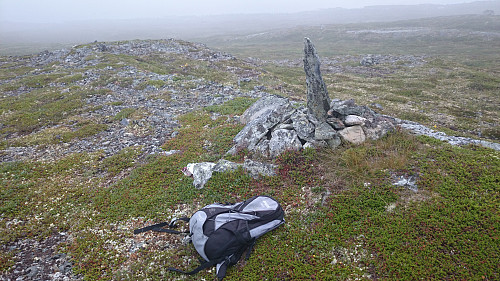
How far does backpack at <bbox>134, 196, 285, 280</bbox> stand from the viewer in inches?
304

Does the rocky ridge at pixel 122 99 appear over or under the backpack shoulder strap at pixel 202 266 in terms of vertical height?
over

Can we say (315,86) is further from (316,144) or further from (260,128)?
(260,128)

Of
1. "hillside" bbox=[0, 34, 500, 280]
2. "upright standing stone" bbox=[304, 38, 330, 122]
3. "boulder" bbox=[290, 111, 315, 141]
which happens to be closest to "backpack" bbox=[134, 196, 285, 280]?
"hillside" bbox=[0, 34, 500, 280]

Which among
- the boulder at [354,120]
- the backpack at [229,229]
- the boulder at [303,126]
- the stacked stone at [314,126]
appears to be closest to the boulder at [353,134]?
the stacked stone at [314,126]

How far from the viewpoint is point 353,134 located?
12.6 m

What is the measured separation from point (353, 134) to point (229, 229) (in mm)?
8334

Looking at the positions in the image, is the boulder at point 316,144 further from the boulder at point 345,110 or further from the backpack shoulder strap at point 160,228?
the backpack shoulder strap at point 160,228

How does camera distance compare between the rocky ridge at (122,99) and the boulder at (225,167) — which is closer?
the boulder at (225,167)

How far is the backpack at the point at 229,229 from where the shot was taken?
773cm

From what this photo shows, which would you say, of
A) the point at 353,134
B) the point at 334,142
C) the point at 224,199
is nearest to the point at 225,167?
the point at 224,199

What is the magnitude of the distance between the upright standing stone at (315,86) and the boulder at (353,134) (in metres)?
1.33

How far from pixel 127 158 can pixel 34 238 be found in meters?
6.54

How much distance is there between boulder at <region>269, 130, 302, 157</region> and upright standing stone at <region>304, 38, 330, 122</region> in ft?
6.00

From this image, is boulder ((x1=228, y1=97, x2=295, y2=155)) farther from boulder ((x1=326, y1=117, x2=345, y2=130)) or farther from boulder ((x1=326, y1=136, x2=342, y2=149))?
boulder ((x1=326, y1=136, x2=342, y2=149))
